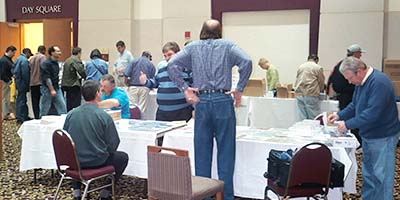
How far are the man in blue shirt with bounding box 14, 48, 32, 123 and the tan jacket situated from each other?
15.5 ft

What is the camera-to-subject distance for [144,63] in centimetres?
696

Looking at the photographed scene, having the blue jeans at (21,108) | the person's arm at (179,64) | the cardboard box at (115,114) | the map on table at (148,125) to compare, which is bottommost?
the blue jeans at (21,108)

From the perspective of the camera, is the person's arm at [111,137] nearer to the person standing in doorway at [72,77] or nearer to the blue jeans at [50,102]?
the person standing in doorway at [72,77]

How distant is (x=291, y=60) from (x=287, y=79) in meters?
0.37

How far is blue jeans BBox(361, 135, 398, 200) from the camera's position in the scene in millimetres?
3389

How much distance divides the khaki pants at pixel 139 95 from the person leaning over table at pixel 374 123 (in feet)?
14.0

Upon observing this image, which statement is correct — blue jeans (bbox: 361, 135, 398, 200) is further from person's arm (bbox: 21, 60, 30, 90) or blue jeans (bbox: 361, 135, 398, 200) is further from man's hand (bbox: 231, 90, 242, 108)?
person's arm (bbox: 21, 60, 30, 90)

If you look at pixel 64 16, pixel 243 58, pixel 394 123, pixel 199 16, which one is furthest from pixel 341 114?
pixel 64 16

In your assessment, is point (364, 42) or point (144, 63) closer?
point (144, 63)

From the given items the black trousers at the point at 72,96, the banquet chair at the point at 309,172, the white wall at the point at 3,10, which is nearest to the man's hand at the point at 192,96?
the banquet chair at the point at 309,172

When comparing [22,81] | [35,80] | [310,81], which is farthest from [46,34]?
[310,81]

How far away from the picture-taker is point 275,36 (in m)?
9.62

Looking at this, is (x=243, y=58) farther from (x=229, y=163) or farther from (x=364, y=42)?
(x=364, y=42)

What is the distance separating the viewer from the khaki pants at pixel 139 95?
733 cm
